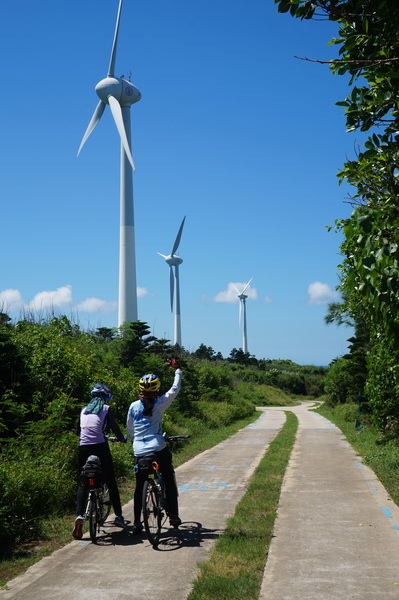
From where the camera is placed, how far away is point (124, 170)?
37.0 metres

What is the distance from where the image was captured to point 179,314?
182ft

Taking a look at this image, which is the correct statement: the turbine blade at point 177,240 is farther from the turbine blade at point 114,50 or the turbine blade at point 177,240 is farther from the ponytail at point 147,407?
the ponytail at point 147,407

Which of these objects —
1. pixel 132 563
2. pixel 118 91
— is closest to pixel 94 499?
pixel 132 563

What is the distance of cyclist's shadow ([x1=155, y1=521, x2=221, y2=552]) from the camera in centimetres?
733

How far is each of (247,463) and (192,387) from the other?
13.5 metres

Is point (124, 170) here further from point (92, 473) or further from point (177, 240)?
point (92, 473)

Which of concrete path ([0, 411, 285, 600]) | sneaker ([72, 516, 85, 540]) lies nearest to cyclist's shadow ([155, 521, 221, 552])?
concrete path ([0, 411, 285, 600])

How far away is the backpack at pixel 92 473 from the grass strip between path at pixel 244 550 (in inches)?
63.2

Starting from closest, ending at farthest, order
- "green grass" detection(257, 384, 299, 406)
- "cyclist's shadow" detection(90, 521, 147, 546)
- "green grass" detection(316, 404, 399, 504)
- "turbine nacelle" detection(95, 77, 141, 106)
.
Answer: "cyclist's shadow" detection(90, 521, 147, 546), "green grass" detection(316, 404, 399, 504), "turbine nacelle" detection(95, 77, 141, 106), "green grass" detection(257, 384, 299, 406)

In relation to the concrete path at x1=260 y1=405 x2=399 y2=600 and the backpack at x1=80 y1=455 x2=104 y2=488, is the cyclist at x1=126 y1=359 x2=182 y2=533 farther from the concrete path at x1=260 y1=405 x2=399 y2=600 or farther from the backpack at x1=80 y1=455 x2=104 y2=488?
the concrete path at x1=260 y1=405 x2=399 y2=600

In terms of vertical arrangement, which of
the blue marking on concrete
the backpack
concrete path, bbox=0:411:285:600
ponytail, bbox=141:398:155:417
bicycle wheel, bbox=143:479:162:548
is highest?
ponytail, bbox=141:398:155:417

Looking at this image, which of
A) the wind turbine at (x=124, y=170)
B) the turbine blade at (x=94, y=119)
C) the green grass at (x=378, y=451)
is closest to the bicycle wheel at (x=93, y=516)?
the green grass at (x=378, y=451)

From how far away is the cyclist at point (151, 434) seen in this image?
7.59 metres

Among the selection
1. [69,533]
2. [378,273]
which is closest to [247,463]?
[69,533]
